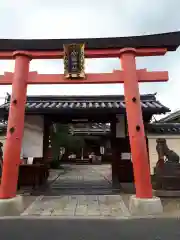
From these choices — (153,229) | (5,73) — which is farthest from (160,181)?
(5,73)

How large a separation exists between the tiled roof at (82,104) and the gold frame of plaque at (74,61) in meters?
2.38

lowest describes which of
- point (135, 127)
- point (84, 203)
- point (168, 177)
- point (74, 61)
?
point (84, 203)

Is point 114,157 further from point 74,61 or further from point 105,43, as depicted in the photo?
point 105,43

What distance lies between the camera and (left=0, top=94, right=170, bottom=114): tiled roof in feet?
34.0

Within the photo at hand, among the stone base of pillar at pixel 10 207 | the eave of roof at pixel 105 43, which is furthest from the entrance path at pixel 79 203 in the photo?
the eave of roof at pixel 105 43

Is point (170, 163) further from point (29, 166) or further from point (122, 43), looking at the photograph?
point (29, 166)

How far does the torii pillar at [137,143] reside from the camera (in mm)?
6871

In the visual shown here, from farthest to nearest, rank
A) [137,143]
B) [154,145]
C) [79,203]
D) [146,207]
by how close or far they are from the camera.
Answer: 1. [154,145]
2. [79,203]
3. [137,143]
4. [146,207]

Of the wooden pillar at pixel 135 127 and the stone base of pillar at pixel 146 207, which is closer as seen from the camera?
the stone base of pillar at pixel 146 207

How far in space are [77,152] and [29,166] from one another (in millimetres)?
24520

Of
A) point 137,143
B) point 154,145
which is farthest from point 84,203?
point 154,145

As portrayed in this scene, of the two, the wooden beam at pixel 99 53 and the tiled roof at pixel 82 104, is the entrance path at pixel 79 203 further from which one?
the wooden beam at pixel 99 53

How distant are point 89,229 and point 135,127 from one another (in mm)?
3326

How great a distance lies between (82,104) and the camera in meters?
11.5
